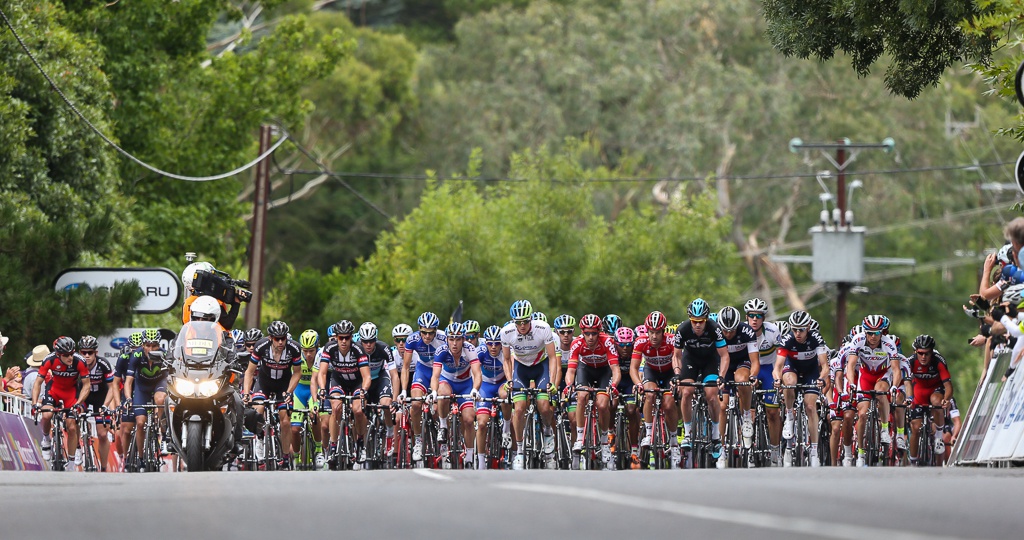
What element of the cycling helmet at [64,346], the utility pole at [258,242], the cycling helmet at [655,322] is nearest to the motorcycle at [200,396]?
the cycling helmet at [655,322]

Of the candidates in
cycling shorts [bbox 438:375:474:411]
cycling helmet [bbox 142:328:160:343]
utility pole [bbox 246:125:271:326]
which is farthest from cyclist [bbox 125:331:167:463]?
utility pole [bbox 246:125:271:326]

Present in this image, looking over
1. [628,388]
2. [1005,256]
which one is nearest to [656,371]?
[628,388]

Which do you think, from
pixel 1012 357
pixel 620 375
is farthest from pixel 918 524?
pixel 620 375

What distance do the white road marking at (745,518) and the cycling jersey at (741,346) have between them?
10231mm

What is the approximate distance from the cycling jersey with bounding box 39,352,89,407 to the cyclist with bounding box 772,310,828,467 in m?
9.01

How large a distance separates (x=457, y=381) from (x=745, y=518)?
13211mm

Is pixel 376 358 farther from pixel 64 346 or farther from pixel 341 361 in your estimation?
pixel 64 346

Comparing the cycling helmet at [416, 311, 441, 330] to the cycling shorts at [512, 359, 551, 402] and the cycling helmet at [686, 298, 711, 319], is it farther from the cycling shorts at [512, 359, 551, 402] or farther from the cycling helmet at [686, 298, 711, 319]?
the cycling helmet at [686, 298, 711, 319]

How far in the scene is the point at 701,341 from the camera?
2039 cm

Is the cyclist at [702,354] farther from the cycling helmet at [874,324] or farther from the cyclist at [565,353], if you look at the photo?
the cycling helmet at [874,324]

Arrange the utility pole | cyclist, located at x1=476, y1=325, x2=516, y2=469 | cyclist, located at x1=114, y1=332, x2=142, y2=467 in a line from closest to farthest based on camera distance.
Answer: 1. cyclist, located at x1=476, y1=325, x2=516, y2=469
2. cyclist, located at x1=114, y1=332, x2=142, y2=467
3. the utility pole

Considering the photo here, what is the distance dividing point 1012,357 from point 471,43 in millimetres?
43139

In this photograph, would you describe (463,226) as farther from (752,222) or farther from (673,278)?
(752,222)

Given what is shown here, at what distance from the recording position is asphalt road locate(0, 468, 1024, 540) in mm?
8102
